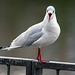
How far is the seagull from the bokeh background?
84.4 inches

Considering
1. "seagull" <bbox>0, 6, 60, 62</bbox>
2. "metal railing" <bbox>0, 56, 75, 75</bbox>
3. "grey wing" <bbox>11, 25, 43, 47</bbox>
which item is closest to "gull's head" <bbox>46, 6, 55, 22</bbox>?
"seagull" <bbox>0, 6, 60, 62</bbox>

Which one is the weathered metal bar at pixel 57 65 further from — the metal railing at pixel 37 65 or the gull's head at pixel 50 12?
the gull's head at pixel 50 12

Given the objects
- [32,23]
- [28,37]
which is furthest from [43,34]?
[32,23]

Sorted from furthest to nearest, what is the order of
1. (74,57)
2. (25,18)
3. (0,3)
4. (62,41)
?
(0,3)
(25,18)
(62,41)
(74,57)

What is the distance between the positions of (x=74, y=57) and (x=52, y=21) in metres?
3.52

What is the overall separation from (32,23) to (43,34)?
17.3ft

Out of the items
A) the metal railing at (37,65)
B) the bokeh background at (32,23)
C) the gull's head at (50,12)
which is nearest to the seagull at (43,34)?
the gull's head at (50,12)

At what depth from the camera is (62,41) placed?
19.2 feet

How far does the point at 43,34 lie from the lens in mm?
1608

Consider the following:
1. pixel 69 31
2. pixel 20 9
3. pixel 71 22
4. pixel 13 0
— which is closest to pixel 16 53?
pixel 69 31

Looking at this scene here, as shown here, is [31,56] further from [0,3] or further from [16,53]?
[0,3]

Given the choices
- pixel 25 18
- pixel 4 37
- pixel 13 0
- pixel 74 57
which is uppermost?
pixel 13 0

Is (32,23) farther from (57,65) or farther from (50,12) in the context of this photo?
(57,65)

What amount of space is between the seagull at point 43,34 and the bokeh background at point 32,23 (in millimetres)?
2144
